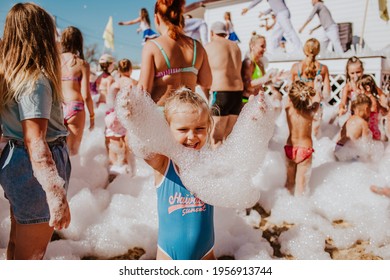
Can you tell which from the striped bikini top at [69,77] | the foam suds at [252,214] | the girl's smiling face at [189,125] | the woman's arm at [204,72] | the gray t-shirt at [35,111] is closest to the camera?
the gray t-shirt at [35,111]

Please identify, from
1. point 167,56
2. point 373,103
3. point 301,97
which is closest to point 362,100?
point 373,103

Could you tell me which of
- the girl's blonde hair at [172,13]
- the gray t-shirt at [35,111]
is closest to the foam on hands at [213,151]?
the gray t-shirt at [35,111]

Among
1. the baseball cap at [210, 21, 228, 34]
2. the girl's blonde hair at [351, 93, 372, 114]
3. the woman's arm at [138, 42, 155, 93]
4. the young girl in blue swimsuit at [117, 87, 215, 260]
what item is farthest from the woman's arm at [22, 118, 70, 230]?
the girl's blonde hair at [351, 93, 372, 114]

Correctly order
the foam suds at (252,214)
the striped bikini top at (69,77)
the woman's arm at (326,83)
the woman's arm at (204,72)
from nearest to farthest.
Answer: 1. the woman's arm at (204,72)
2. the foam suds at (252,214)
3. the striped bikini top at (69,77)
4. the woman's arm at (326,83)

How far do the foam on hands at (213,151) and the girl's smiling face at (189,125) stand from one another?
21 mm

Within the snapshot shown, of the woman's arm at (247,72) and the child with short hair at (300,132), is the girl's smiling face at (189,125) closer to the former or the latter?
the child with short hair at (300,132)

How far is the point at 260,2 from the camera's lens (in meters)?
2.01

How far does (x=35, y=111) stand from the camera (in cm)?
98

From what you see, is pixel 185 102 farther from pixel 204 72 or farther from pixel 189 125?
pixel 204 72

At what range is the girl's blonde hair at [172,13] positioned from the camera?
1.40m

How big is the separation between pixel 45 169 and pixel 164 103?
542 mm

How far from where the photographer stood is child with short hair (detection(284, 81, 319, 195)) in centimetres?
203
